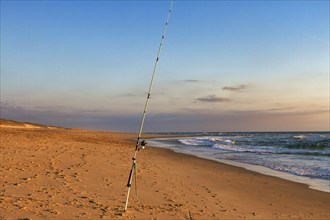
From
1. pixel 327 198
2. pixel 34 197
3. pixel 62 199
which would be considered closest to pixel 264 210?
pixel 327 198

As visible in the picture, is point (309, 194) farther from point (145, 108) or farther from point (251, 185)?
point (145, 108)

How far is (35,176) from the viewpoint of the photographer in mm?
9008

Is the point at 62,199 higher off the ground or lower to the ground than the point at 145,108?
lower

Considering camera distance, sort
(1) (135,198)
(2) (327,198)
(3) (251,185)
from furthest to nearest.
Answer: (3) (251,185), (2) (327,198), (1) (135,198)

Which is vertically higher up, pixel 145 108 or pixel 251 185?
pixel 145 108

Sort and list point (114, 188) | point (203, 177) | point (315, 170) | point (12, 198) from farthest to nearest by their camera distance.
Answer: point (315, 170) → point (203, 177) → point (114, 188) → point (12, 198)

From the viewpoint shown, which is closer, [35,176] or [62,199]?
[62,199]

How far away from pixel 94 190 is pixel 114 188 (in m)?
0.68

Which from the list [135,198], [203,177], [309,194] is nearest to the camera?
[135,198]

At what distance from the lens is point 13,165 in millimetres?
10336

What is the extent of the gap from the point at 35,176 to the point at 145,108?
4354 mm

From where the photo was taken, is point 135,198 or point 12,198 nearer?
point 12,198

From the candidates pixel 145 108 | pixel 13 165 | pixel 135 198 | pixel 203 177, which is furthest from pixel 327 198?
pixel 13 165

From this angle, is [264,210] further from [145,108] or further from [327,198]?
[145,108]
